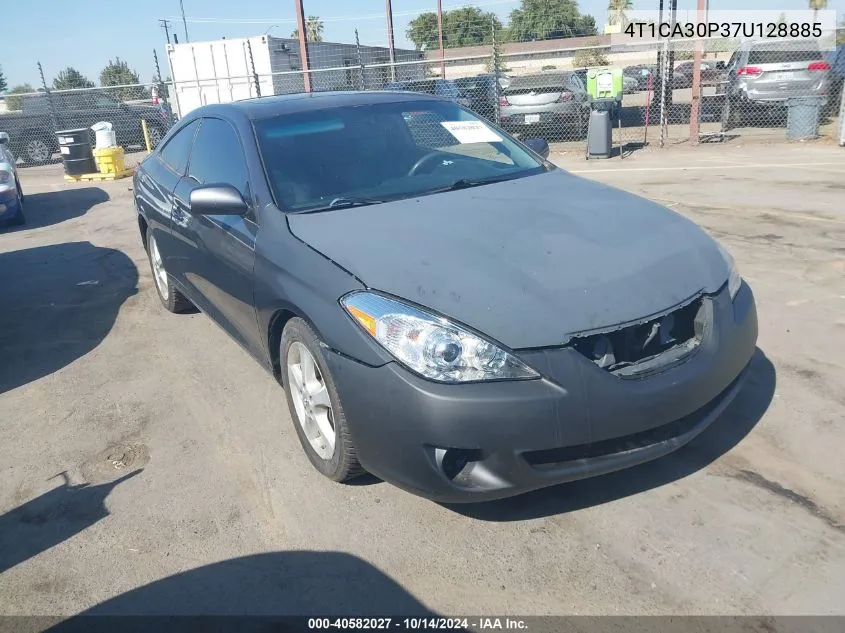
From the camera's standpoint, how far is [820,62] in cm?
1268

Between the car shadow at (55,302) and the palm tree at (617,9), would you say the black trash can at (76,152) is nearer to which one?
the car shadow at (55,302)

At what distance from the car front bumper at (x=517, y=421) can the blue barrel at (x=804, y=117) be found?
39.6ft

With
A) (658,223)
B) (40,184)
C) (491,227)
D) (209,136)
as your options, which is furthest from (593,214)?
(40,184)

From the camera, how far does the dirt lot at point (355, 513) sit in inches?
95.7

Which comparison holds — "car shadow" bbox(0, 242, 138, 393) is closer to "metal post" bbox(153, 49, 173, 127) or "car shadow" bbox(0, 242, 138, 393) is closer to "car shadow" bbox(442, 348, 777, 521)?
"car shadow" bbox(442, 348, 777, 521)

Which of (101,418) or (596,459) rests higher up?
(596,459)

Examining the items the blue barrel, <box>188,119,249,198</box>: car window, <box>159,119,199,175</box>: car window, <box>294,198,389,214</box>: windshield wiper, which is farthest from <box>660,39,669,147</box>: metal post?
<box>294,198,389,214</box>: windshield wiper

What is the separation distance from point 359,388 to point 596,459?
2.95ft

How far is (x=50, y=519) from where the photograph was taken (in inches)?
119

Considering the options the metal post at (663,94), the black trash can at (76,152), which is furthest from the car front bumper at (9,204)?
the metal post at (663,94)

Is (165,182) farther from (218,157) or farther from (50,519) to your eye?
(50,519)

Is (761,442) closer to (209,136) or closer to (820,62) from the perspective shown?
(209,136)

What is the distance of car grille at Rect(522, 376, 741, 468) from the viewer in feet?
8.07

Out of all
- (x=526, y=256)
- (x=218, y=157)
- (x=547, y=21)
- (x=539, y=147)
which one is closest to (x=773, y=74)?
(x=539, y=147)
